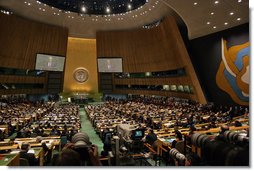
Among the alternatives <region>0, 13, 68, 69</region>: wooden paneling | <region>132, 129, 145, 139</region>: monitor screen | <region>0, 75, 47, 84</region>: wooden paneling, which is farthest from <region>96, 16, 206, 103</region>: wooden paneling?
<region>132, 129, 145, 139</region>: monitor screen

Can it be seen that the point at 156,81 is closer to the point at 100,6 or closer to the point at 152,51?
the point at 152,51

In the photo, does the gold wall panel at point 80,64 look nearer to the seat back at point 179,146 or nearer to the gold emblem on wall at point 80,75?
the gold emblem on wall at point 80,75

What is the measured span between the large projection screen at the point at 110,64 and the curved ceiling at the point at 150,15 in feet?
17.2

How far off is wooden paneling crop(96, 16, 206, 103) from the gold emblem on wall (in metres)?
6.17

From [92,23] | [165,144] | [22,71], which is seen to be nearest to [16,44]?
[22,71]

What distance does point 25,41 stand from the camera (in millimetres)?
30453

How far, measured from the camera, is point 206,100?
24.3m

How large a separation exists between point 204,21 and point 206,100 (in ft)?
29.9

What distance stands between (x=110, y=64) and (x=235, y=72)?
2231 cm

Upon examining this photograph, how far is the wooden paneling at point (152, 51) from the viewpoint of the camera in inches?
1049

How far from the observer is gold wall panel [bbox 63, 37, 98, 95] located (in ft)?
137

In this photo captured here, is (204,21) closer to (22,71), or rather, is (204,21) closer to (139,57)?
(139,57)

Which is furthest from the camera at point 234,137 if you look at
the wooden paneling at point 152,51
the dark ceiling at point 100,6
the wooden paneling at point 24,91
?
the dark ceiling at point 100,6

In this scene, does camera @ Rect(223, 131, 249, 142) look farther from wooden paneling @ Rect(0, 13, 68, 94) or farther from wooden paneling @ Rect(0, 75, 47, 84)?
wooden paneling @ Rect(0, 75, 47, 84)
